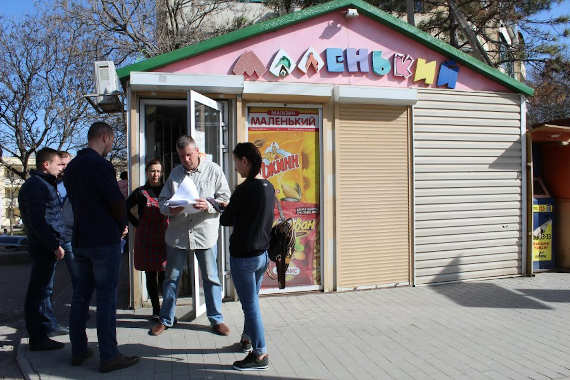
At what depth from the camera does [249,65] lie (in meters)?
5.97

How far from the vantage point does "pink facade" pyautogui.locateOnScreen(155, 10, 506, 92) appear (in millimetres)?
5914

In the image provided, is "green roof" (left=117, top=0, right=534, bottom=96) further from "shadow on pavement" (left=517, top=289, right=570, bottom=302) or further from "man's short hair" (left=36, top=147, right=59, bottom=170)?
"shadow on pavement" (left=517, top=289, right=570, bottom=302)

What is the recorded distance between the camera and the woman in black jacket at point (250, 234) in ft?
12.1

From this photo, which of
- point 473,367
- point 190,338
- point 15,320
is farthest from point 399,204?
point 15,320

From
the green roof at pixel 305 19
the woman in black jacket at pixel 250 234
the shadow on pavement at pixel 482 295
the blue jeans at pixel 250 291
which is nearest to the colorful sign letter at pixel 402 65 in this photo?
the green roof at pixel 305 19

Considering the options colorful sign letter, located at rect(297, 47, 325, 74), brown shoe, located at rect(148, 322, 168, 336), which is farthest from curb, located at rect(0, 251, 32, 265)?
colorful sign letter, located at rect(297, 47, 325, 74)

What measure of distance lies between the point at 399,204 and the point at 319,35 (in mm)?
2606

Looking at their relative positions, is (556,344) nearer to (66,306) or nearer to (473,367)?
(473,367)

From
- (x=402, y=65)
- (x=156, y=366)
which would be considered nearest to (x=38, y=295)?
(x=156, y=366)

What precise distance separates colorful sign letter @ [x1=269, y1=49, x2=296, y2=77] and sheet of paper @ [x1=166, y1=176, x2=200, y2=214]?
92.8 inches

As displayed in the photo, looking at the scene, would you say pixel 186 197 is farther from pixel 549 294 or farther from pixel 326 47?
pixel 549 294

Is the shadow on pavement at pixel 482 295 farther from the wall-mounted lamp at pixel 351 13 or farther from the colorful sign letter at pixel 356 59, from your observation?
the wall-mounted lamp at pixel 351 13

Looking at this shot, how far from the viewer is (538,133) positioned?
7.40 m

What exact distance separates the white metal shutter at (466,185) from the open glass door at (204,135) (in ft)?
9.30
